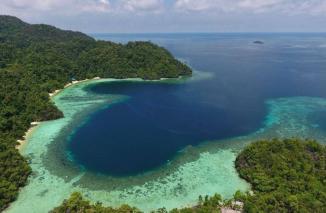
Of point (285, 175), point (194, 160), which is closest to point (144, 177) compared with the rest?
point (194, 160)

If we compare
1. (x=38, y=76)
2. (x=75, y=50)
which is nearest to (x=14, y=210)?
(x=38, y=76)

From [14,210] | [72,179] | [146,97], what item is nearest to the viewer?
[14,210]

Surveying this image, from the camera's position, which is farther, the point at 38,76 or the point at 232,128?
the point at 38,76

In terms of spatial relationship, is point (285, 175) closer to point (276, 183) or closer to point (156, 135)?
point (276, 183)

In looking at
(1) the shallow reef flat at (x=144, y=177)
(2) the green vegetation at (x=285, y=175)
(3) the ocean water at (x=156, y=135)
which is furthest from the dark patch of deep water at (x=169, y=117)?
(2) the green vegetation at (x=285, y=175)

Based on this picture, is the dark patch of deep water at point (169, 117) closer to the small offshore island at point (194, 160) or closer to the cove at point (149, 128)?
the cove at point (149, 128)

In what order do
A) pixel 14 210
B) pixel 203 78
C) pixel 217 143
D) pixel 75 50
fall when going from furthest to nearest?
pixel 75 50
pixel 203 78
pixel 217 143
pixel 14 210

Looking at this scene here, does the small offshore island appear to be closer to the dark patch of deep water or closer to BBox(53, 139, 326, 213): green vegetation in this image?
BBox(53, 139, 326, 213): green vegetation

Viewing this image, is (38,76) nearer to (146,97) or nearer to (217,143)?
(146,97)
